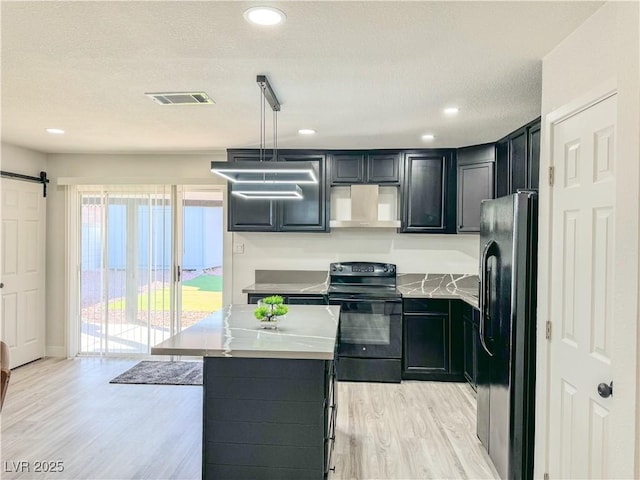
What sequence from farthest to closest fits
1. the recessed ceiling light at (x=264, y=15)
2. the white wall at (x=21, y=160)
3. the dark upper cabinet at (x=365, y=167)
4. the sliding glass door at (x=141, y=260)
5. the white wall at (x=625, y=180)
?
the sliding glass door at (x=141, y=260) < the dark upper cabinet at (x=365, y=167) < the white wall at (x=21, y=160) < the recessed ceiling light at (x=264, y=15) < the white wall at (x=625, y=180)

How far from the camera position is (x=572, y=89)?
1897 mm

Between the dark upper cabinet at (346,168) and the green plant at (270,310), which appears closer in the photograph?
the green plant at (270,310)

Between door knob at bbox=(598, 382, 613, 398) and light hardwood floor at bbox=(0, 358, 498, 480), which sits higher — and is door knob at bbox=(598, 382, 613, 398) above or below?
above

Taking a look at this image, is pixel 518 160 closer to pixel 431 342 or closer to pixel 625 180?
pixel 431 342

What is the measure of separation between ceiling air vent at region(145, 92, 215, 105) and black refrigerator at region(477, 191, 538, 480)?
6.86 feet

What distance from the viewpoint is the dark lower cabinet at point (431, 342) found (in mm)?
4109

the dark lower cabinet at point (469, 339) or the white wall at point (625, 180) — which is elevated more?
the white wall at point (625, 180)

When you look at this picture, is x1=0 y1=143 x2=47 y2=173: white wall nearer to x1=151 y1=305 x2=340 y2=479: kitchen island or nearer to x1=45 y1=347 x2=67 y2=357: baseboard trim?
x1=45 y1=347 x2=67 y2=357: baseboard trim

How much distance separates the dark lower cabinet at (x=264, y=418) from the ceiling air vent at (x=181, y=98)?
1.76 metres

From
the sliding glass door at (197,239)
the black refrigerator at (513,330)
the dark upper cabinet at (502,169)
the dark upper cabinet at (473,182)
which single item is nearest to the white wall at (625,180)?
the black refrigerator at (513,330)

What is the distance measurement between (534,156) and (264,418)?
2.64 m

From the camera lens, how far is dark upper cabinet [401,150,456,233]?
4414 millimetres

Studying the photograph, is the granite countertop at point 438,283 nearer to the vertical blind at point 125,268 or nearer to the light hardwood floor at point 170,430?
the light hardwood floor at point 170,430

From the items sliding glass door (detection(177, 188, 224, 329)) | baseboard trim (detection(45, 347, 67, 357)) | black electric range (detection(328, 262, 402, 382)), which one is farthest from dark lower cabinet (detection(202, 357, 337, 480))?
baseboard trim (detection(45, 347, 67, 357))
